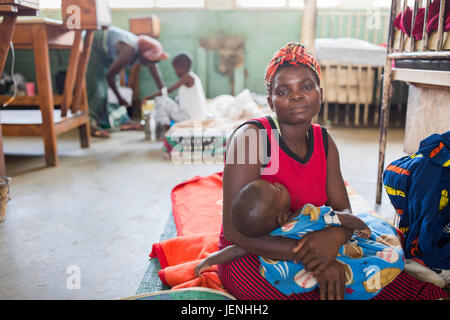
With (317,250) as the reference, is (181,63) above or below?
above

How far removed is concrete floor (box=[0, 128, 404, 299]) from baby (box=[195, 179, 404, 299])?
0.55 m

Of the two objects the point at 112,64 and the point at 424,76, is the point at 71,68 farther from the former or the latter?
the point at 424,76

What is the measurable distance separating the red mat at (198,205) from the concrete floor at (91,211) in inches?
3.3

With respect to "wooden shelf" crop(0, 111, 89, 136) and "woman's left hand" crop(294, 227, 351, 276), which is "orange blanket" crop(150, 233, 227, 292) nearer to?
"woman's left hand" crop(294, 227, 351, 276)

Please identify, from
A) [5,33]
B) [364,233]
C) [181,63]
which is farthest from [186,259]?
[181,63]

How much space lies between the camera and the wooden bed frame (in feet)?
4.92

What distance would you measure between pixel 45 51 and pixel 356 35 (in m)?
3.84

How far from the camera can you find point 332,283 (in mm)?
1062

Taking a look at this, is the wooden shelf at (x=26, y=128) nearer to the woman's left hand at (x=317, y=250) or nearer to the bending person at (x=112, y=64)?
the bending person at (x=112, y=64)

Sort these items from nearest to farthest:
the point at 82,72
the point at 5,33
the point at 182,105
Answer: the point at 5,33
the point at 82,72
the point at 182,105

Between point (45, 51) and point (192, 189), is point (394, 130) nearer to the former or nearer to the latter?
point (192, 189)

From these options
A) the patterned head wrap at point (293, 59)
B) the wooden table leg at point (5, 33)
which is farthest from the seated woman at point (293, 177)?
the wooden table leg at point (5, 33)

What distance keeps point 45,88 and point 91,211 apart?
1.23 meters
